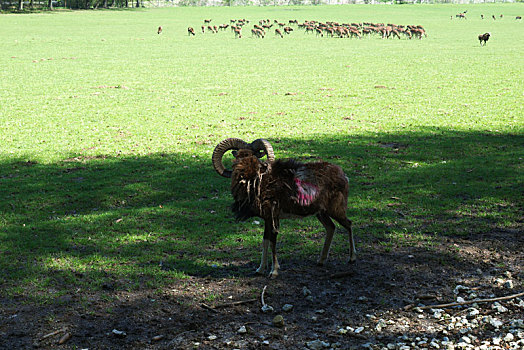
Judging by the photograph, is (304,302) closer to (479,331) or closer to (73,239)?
(479,331)

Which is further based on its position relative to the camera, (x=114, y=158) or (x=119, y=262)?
(x=114, y=158)

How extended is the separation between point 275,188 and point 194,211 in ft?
11.0

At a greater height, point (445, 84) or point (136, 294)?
point (445, 84)

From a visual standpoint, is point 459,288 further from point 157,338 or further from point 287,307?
point 157,338

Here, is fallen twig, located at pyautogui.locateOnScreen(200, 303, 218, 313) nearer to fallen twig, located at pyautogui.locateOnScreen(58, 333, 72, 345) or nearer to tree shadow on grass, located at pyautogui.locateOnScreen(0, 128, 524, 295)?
tree shadow on grass, located at pyautogui.locateOnScreen(0, 128, 524, 295)

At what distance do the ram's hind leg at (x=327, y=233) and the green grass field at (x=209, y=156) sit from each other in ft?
1.33

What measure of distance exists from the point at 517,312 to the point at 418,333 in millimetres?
1370

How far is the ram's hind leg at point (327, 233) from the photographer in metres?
7.73

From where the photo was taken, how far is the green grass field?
8461 mm

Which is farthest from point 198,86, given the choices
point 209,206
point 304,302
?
point 304,302

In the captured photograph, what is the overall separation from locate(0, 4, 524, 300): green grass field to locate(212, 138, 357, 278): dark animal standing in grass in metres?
0.97

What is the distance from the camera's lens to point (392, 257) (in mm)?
8070

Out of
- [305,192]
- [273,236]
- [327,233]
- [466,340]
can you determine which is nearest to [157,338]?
[273,236]

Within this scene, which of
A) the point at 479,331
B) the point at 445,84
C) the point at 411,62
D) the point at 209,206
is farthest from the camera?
the point at 411,62
